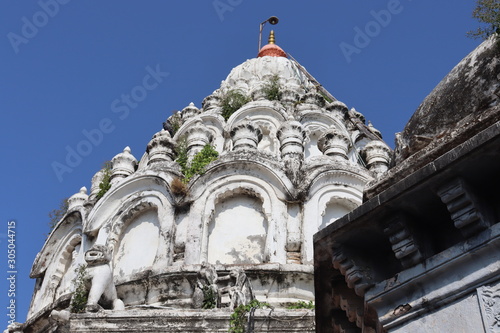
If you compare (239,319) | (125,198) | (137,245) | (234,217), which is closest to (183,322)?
(239,319)

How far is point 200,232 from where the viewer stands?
46.2 ft

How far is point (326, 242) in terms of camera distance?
17.5 feet

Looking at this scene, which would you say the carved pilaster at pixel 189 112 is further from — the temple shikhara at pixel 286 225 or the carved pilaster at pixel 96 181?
the carved pilaster at pixel 96 181

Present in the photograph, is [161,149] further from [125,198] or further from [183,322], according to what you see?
[183,322]

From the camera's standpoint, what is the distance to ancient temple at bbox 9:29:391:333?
10859 mm

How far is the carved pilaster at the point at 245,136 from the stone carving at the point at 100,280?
539 cm

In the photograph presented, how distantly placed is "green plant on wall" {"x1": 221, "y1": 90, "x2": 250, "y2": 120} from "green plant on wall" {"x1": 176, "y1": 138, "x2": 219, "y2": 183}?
3.89 metres

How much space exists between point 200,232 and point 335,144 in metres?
4.47

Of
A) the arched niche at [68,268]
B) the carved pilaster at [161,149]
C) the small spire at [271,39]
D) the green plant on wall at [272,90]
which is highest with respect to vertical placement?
the small spire at [271,39]

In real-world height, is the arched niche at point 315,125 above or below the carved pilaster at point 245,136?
above

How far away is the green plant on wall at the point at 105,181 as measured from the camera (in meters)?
16.9

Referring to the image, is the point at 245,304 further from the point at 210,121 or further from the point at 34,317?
the point at 210,121

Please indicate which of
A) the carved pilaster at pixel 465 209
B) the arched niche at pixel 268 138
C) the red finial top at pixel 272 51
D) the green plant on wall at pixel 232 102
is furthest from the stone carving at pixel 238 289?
the red finial top at pixel 272 51

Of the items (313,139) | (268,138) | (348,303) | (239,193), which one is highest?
(313,139)
